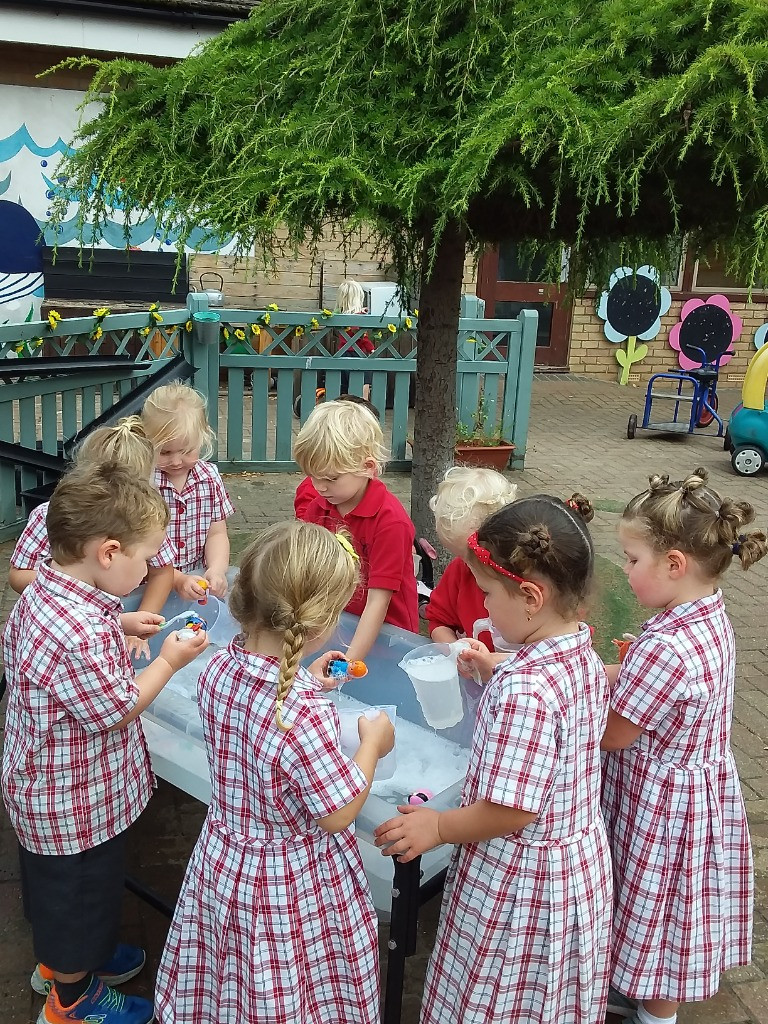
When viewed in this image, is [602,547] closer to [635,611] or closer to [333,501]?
[635,611]

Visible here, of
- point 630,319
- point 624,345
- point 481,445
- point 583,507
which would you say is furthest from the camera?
point 624,345

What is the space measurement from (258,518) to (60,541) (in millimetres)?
4311

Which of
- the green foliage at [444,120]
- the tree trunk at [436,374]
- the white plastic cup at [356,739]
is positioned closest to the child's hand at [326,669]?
the white plastic cup at [356,739]

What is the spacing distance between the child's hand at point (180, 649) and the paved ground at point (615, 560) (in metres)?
0.96

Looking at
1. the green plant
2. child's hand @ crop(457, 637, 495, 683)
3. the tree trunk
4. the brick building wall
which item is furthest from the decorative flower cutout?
child's hand @ crop(457, 637, 495, 683)

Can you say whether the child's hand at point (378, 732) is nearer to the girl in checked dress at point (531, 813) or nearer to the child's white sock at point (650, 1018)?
the girl in checked dress at point (531, 813)

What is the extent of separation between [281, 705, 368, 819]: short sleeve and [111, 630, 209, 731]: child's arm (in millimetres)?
458

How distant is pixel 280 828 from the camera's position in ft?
5.69

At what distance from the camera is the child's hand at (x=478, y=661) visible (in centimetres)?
215

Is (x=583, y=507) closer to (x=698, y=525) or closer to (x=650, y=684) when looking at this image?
(x=698, y=525)

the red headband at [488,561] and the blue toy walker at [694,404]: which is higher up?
the red headband at [488,561]

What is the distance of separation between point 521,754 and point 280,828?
48cm

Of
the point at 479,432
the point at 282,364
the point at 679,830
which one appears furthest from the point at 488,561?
the point at 479,432

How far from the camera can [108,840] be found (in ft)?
6.75
